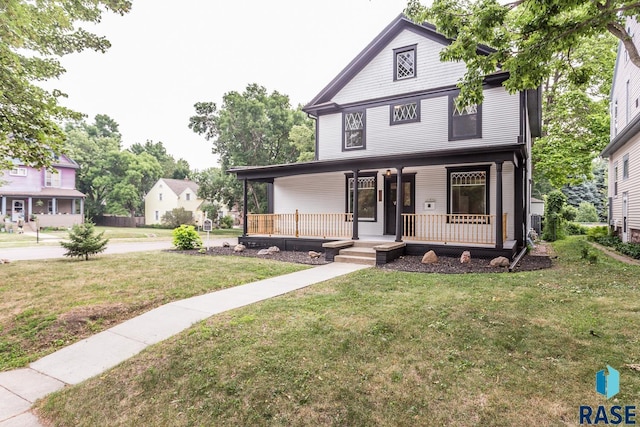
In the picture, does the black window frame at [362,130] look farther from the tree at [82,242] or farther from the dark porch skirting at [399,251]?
the tree at [82,242]

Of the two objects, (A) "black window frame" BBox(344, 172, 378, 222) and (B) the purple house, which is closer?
(A) "black window frame" BBox(344, 172, 378, 222)

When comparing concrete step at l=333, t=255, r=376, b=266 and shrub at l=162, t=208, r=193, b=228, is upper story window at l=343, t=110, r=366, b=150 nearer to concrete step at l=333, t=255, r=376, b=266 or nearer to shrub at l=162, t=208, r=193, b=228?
concrete step at l=333, t=255, r=376, b=266

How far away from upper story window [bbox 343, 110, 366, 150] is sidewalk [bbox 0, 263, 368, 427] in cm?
860

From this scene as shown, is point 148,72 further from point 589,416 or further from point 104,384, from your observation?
point 589,416

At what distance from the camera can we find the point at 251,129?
84.0ft

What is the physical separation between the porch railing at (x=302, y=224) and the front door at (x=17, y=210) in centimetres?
2595

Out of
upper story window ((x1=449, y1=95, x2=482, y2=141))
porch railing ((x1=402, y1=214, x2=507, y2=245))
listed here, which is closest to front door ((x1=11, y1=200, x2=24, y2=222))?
porch railing ((x1=402, y1=214, x2=507, y2=245))

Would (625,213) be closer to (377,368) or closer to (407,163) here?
(407,163)

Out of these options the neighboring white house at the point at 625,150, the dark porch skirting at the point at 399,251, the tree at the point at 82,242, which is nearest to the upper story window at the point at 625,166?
the neighboring white house at the point at 625,150

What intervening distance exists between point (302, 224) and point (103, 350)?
1026cm

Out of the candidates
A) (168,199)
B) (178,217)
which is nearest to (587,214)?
(178,217)

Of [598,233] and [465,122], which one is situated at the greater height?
[465,122]

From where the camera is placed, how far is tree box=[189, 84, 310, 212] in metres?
25.5

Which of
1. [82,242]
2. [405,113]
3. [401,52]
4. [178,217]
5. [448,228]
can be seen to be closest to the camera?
[82,242]
